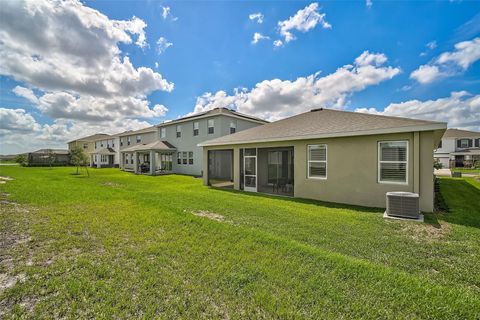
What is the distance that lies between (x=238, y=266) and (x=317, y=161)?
7.15 meters

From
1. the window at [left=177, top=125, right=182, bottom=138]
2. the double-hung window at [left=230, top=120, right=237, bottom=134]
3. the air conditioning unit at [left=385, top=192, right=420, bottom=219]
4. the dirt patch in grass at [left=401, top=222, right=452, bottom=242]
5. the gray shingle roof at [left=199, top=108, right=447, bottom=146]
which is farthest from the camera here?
the window at [left=177, top=125, right=182, bottom=138]

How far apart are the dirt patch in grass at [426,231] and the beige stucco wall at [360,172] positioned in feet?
5.73

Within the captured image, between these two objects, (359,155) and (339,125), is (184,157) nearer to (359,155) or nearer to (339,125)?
(339,125)

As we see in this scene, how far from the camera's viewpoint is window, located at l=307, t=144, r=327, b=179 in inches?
364

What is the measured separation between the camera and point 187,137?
22.8 metres

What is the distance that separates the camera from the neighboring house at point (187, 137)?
2036cm

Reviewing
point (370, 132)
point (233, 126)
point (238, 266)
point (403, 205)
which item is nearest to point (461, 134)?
point (233, 126)

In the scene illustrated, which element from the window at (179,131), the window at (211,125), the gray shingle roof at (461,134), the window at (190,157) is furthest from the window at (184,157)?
the gray shingle roof at (461,134)

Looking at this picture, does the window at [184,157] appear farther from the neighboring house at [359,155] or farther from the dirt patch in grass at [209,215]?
the dirt patch in grass at [209,215]

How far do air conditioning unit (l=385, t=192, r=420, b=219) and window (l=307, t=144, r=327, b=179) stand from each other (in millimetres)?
2856

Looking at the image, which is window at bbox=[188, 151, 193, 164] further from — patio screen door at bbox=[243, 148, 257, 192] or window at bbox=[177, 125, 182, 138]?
patio screen door at bbox=[243, 148, 257, 192]

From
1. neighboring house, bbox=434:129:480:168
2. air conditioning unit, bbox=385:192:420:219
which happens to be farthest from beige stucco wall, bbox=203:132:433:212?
neighboring house, bbox=434:129:480:168

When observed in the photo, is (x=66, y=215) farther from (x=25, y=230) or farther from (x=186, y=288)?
(x=186, y=288)

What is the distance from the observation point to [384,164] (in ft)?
25.6
